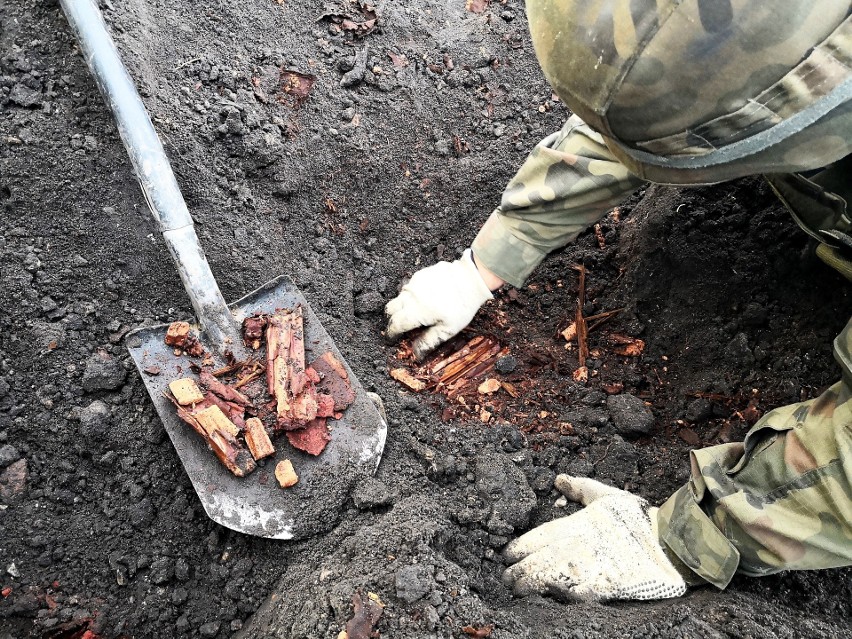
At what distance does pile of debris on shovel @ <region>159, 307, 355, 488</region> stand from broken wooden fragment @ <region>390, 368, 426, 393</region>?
0.30 meters

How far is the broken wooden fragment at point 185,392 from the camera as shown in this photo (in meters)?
2.11

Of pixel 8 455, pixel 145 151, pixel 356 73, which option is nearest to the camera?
pixel 8 455

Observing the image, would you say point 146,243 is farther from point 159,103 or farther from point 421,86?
point 421,86

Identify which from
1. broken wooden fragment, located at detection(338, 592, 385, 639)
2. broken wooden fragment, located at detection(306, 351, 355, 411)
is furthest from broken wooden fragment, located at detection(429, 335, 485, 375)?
broken wooden fragment, located at detection(338, 592, 385, 639)

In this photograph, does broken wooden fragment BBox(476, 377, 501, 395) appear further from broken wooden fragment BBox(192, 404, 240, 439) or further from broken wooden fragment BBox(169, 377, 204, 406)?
broken wooden fragment BBox(169, 377, 204, 406)

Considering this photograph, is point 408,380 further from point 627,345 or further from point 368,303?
point 627,345

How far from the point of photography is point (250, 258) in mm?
2549

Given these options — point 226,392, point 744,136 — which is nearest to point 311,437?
point 226,392

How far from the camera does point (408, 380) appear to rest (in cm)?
251

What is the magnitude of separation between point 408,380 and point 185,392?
85 centimetres

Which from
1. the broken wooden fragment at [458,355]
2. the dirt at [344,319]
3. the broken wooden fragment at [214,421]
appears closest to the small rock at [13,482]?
the dirt at [344,319]

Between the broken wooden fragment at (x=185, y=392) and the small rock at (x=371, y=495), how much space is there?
634 millimetres

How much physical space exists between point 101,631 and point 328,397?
102cm

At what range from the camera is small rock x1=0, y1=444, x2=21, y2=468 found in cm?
205
